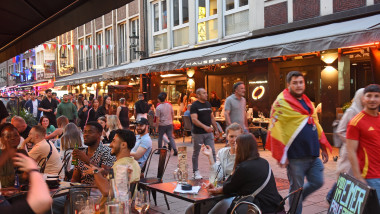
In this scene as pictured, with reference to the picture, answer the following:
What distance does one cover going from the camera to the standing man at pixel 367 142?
3.70 meters

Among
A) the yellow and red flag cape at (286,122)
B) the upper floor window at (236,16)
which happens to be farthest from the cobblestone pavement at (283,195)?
the upper floor window at (236,16)

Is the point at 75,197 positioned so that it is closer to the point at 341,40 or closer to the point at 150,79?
the point at 341,40

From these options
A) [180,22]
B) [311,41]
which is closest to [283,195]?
[311,41]

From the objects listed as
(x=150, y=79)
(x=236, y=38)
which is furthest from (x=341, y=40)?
(x=150, y=79)

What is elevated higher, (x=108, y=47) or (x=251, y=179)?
(x=108, y=47)

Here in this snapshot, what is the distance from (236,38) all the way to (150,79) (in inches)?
254

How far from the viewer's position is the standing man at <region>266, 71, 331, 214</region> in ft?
14.1

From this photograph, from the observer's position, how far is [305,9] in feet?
39.7

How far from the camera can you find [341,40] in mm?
8883

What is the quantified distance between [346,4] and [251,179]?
9079mm

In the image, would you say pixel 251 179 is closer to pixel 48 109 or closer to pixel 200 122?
pixel 200 122

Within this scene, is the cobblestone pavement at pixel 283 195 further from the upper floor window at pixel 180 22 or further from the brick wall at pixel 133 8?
the brick wall at pixel 133 8

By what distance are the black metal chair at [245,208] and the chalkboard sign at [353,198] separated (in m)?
0.66

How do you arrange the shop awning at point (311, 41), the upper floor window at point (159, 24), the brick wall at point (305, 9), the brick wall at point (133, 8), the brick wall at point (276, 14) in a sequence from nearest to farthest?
the shop awning at point (311, 41), the brick wall at point (305, 9), the brick wall at point (276, 14), the upper floor window at point (159, 24), the brick wall at point (133, 8)
